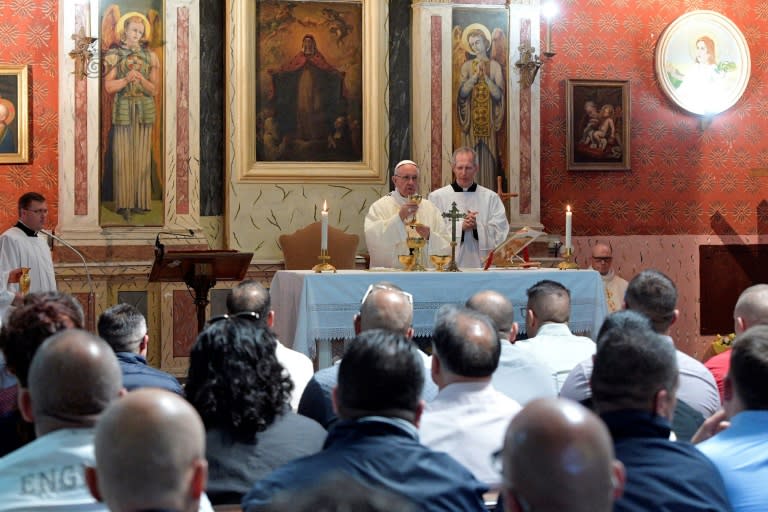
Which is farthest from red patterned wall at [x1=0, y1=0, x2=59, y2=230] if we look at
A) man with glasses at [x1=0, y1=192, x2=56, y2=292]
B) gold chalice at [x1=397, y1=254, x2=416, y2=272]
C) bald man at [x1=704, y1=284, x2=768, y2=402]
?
bald man at [x1=704, y1=284, x2=768, y2=402]

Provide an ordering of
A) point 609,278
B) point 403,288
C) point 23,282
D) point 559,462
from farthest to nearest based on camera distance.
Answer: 1. point 609,278
2. point 23,282
3. point 403,288
4. point 559,462

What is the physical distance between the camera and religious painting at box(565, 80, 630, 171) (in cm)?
1139

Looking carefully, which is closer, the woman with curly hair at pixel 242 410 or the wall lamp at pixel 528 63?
the woman with curly hair at pixel 242 410

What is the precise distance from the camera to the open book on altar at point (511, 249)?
26.4 feet

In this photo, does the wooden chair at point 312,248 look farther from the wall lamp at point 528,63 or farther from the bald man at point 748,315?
the bald man at point 748,315

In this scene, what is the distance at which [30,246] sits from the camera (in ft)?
28.6

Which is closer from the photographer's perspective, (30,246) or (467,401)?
(467,401)

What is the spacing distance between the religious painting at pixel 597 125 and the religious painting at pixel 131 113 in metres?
4.33

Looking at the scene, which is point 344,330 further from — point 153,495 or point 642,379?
point 153,495

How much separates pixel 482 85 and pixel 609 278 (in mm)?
2327

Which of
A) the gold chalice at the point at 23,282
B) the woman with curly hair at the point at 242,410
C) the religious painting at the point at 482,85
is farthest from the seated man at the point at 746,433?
the religious painting at the point at 482,85

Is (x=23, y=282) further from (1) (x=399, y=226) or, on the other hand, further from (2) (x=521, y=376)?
(2) (x=521, y=376)

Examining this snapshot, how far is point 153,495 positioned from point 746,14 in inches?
458

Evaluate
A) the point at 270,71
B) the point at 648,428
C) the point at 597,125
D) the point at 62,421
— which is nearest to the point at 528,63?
the point at 597,125
